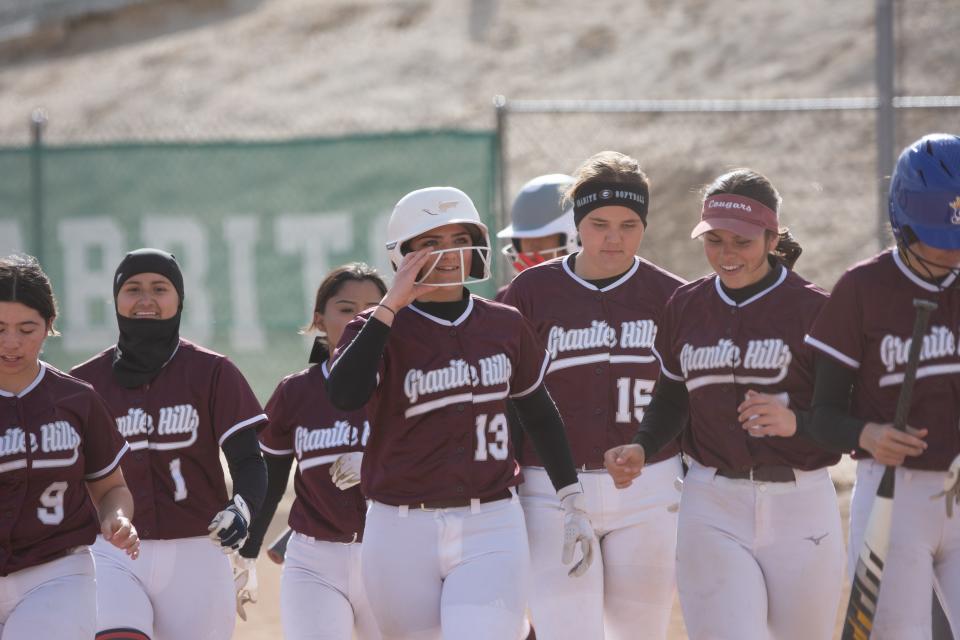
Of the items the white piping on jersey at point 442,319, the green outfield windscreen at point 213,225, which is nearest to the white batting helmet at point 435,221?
the white piping on jersey at point 442,319

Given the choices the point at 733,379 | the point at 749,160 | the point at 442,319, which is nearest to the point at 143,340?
the point at 442,319

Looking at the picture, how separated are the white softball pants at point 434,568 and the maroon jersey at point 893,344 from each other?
1159 mm

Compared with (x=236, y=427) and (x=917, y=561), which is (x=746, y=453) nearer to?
(x=917, y=561)

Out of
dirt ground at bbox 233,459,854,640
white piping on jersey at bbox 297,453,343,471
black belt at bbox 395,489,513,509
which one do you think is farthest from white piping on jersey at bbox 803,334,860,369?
dirt ground at bbox 233,459,854,640

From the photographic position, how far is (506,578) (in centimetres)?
454

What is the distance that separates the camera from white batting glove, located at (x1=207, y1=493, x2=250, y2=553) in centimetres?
495

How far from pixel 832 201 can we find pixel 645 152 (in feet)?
8.37

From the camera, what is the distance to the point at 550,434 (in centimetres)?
488

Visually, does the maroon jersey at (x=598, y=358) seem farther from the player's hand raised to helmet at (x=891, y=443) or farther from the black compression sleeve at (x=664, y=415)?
the player's hand raised to helmet at (x=891, y=443)

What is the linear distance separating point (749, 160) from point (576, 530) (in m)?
12.3

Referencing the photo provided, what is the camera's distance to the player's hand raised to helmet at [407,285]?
4.46 meters

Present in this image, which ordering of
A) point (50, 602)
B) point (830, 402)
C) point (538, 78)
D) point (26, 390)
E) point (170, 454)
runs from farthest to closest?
point (538, 78)
point (170, 454)
point (26, 390)
point (50, 602)
point (830, 402)

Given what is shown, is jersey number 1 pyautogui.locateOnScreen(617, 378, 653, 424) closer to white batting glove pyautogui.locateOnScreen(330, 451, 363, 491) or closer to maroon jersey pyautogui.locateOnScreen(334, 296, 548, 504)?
maroon jersey pyautogui.locateOnScreen(334, 296, 548, 504)

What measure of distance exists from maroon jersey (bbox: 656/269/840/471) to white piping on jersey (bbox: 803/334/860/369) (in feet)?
1.29
